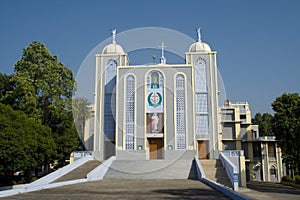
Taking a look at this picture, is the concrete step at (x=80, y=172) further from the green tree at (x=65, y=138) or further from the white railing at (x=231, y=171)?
the white railing at (x=231, y=171)

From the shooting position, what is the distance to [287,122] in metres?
27.2

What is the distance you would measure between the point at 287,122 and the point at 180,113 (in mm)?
8658

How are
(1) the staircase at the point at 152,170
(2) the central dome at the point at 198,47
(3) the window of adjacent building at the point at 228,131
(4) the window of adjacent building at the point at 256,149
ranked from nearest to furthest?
(1) the staircase at the point at 152,170 → (2) the central dome at the point at 198,47 → (3) the window of adjacent building at the point at 228,131 → (4) the window of adjacent building at the point at 256,149

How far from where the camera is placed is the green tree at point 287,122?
26406mm

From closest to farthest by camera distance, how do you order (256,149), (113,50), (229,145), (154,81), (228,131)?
(154,81) < (113,50) < (229,145) < (228,131) < (256,149)

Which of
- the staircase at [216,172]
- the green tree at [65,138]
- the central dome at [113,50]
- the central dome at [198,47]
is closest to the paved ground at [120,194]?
the staircase at [216,172]

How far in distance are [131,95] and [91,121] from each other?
6722mm

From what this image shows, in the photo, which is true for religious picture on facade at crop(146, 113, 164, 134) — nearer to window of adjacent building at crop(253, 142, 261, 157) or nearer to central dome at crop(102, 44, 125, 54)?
central dome at crop(102, 44, 125, 54)

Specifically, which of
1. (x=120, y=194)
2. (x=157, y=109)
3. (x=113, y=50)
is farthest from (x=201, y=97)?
(x=120, y=194)

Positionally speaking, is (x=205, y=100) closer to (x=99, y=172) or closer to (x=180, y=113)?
(x=180, y=113)

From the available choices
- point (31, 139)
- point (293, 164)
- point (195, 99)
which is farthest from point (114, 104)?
point (293, 164)

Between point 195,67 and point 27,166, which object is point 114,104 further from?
point 27,166

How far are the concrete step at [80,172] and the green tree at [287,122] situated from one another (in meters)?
15.2

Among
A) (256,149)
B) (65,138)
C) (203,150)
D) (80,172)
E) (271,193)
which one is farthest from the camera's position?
(256,149)
